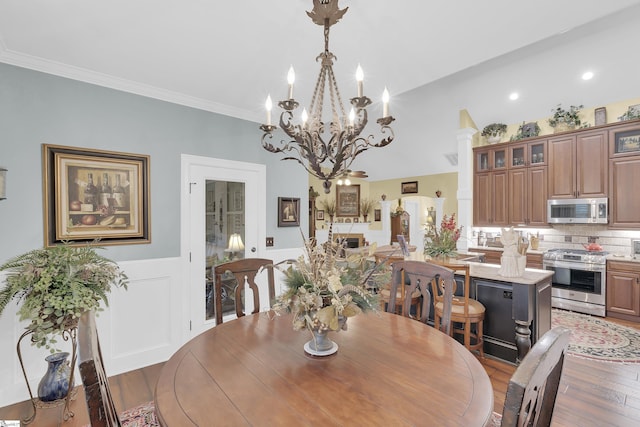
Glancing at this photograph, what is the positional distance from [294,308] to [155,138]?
8.11 feet

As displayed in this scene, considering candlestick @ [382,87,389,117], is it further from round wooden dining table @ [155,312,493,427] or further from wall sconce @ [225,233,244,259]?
wall sconce @ [225,233,244,259]

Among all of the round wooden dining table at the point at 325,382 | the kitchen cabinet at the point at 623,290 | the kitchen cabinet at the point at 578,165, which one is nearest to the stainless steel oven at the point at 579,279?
the kitchen cabinet at the point at 623,290

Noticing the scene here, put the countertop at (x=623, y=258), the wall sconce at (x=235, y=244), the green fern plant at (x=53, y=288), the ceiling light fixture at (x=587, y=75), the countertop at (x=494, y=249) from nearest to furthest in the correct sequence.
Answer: the green fern plant at (x=53, y=288), the wall sconce at (x=235, y=244), the countertop at (x=623, y=258), the ceiling light fixture at (x=587, y=75), the countertop at (x=494, y=249)

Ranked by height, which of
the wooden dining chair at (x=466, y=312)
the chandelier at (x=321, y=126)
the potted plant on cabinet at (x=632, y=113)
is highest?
the potted plant on cabinet at (x=632, y=113)

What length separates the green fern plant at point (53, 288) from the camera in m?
1.96

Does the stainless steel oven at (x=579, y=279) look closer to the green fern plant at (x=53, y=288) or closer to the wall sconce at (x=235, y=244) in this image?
the wall sconce at (x=235, y=244)

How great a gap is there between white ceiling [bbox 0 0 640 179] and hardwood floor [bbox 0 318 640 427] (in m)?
2.56

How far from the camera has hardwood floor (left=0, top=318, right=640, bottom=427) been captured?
2.09 m

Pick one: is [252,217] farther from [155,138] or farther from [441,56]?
[441,56]

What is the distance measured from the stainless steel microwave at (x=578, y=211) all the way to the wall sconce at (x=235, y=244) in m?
4.69

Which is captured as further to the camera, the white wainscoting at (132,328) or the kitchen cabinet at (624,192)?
the kitchen cabinet at (624,192)

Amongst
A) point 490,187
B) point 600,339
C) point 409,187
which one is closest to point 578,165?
point 490,187

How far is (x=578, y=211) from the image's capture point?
4469 mm

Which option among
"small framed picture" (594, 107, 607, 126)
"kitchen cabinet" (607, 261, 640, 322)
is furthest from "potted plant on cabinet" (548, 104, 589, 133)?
"kitchen cabinet" (607, 261, 640, 322)
